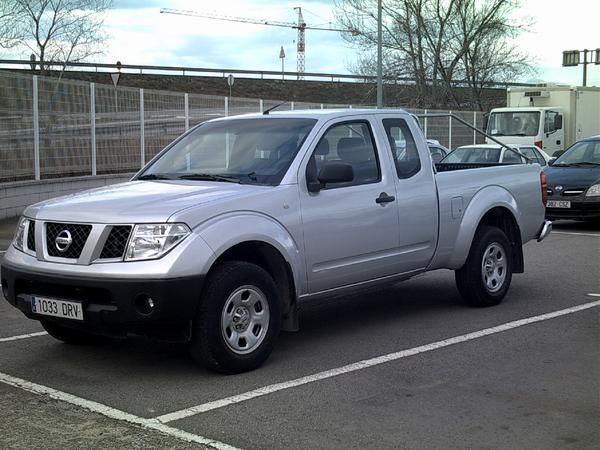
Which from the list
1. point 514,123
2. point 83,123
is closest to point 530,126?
point 514,123

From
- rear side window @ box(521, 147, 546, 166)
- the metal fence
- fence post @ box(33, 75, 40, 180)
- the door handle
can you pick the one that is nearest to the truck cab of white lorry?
rear side window @ box(521, 147, 546, 166)

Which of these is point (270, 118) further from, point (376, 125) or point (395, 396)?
point (395, 396)

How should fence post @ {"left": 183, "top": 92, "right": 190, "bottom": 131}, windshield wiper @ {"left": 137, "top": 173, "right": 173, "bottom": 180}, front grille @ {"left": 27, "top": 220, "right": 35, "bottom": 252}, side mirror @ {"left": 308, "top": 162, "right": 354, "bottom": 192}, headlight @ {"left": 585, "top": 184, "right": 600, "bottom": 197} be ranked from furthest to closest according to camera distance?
fence post @ {"left": 183, "top": 92, "right": 190, "bottom": 131} < headlight @ {"left": 585, "top": 184, "right": 600, "bottom": 197} < windshield wiper @ {"left": 137, "top": 173, "right": 173, "bottom": 180} < side mirror @ {"left": 308, "top": 162, "right": 354, "bottom": 192} < front grille @ {"left": 27, "top": 220, "right": 35, "bottom": 252}

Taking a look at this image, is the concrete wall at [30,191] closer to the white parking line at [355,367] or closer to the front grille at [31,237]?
the front grille at [31,237]

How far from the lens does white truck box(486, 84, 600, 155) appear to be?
84.2ft

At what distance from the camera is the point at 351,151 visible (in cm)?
666

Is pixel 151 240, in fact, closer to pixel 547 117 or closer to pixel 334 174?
pixel 334 174

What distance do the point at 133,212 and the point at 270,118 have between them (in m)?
1.86

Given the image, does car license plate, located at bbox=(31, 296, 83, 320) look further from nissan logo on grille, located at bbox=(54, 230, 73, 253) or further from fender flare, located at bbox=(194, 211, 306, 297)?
fender flare, located at bbox=(194, 211, 306, 297)

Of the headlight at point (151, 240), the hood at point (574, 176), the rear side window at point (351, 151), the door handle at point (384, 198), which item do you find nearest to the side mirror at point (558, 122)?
the hood at point (574, 176)

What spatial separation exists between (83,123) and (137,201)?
12799mm

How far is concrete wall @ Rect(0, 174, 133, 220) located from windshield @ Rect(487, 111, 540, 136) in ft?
45.2

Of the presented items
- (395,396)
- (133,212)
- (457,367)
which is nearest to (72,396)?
(133,212)

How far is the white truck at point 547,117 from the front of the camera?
84.2 feet
